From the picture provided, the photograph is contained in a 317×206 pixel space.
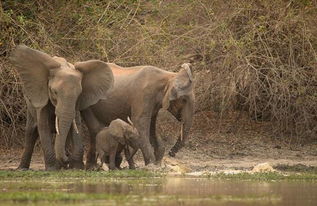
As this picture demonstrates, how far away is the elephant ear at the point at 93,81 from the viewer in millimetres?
21875

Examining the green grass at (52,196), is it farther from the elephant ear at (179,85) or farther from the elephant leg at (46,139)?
the elephant ear at (179,85)

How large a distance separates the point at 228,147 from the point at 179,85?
148 inches

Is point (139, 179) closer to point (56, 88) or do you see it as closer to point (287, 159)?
point (56, 88)

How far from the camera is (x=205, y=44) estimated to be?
2550 centimetres

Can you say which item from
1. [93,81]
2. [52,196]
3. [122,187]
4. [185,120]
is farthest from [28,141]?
[52,196]

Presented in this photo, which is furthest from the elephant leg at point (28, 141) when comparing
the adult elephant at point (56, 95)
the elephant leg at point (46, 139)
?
the elephant leg at point (46, 139)

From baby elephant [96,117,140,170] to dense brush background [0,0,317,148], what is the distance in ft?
10.2

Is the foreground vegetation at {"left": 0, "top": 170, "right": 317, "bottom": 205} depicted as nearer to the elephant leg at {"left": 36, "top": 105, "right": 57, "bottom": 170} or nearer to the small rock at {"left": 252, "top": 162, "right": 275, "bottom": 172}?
the small rock at {"left": 252, "top": 162, "right": 275, "bottom": 172}

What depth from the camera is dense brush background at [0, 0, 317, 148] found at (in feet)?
80.1

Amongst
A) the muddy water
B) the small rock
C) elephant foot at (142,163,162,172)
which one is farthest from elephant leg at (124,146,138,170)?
the small rock

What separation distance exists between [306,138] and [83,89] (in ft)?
19.4

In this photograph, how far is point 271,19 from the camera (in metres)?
25.6

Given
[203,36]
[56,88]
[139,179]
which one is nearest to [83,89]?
[56,88]

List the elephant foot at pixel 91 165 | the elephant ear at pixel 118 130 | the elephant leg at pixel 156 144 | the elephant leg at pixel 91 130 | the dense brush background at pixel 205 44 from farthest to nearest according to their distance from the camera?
the dense brush background at pixel 205 44, the elephant leg at pixel 156 144, the elephant leg at pixel 91 130, the elephant foot at pixel 91 165, the elephant ear at pixel 118 130
